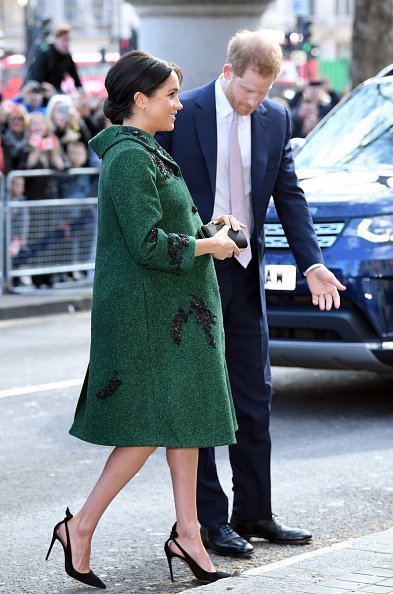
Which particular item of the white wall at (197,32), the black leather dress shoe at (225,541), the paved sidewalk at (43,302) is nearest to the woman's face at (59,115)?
the white wall at (197,32)

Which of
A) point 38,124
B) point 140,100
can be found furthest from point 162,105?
point 38,124

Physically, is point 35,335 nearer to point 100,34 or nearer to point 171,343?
point 171,343

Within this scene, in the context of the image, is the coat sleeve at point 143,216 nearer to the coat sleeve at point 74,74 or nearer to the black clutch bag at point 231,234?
the black clutch bag at point 231,234

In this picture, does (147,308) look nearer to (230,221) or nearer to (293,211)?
(230,221)

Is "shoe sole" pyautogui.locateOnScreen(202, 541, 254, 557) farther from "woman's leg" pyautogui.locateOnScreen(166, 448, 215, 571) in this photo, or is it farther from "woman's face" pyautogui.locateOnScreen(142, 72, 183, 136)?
"woman's face" pyautogui.locateOnScreen(142, 72, 183, 136)

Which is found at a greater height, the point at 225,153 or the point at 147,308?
the point at 225,153

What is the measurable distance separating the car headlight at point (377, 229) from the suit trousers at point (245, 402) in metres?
2.61

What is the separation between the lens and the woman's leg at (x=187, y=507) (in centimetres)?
512

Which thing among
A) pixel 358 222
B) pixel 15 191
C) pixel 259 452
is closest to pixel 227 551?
pixel 259 452

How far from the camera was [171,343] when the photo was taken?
4.99m

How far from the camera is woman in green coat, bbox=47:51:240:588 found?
4.89m

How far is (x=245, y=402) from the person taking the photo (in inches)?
228

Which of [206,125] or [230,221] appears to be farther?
[206,125]

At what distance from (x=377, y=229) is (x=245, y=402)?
278cm
